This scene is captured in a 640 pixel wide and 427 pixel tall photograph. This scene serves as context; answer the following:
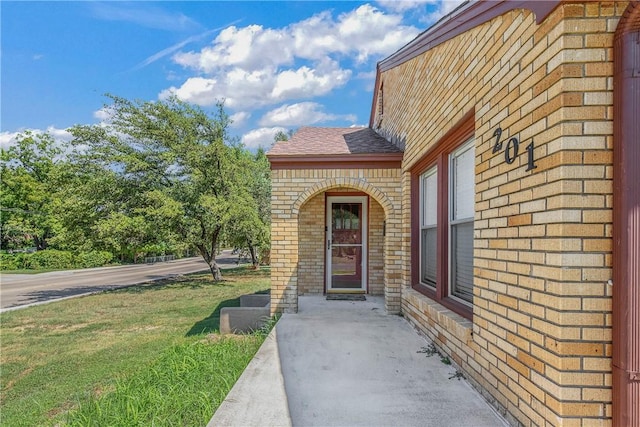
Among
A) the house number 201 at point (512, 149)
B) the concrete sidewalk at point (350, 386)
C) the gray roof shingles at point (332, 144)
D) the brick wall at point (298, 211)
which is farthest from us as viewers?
the gray roof shingles at point (332, 144)

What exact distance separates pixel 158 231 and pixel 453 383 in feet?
43.1

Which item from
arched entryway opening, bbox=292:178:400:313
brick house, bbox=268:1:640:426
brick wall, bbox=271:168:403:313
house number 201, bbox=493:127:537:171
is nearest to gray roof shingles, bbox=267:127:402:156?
brick wall, bbox=271:168:403:313

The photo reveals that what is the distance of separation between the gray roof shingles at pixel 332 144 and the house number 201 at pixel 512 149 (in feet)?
11.6

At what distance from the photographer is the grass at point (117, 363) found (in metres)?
3.50

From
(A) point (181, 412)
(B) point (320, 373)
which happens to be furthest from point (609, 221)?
(A) point (181, 412)

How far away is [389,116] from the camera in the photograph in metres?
7.62

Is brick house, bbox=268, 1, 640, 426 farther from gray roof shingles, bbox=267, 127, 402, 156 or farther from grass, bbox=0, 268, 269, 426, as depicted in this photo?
grass, bbox=0, 268, 269, 426

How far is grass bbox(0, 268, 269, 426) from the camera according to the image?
11.5ft

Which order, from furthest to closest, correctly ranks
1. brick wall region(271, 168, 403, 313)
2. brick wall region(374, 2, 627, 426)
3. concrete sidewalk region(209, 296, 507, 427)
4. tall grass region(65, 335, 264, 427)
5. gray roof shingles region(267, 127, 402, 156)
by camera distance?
gray roof shingles region(267, 127, 402, 156)
brick wall region(271, 168, 403, 313)
tall grass region(65, 335, 264, 427)
concrete sidewalk region(209, 296, 507, 427)
brick wall region(374, 2, 627, 426)

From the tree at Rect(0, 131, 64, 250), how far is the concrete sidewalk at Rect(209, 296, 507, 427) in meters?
33.7

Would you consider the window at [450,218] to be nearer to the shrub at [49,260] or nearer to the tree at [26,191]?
the shrub at [49,260]

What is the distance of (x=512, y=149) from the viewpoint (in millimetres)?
2402

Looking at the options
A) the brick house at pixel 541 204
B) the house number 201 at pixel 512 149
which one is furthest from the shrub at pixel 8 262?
the house number 201 at pixel 512 149

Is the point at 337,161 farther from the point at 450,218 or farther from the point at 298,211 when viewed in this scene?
the point at 450,218
